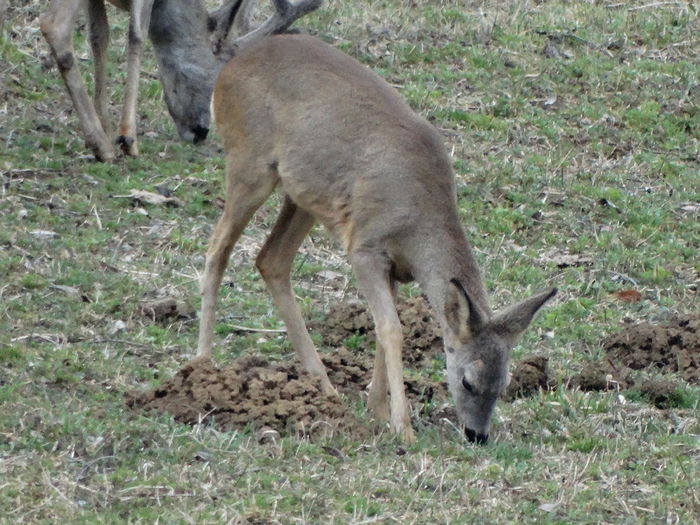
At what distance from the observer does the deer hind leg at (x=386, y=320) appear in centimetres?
689

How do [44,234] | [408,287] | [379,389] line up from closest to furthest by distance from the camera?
[379,389]
[44,234]
[408,287]

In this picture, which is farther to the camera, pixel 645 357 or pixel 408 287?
pixel 408 287

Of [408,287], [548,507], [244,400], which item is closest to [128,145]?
[408,287]

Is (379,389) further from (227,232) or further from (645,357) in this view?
(645,357)

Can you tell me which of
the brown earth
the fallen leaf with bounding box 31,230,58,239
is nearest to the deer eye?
the brown earth

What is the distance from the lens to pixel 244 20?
13.3 m

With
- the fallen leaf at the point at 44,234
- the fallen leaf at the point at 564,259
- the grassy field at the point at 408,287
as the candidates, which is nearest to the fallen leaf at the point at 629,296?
the grassy field at the point at 408,287

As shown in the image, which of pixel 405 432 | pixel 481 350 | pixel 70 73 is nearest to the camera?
pixel 405 432

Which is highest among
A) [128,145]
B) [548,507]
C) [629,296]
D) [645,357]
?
[548,507]

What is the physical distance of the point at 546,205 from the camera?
1148 cm

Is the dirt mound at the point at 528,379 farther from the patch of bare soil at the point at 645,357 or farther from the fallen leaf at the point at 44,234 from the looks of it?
the fallen leaf at the point at 44,234

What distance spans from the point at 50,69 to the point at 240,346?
17.9 ft

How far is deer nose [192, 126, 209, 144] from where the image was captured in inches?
477

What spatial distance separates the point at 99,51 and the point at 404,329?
4.72 meters
